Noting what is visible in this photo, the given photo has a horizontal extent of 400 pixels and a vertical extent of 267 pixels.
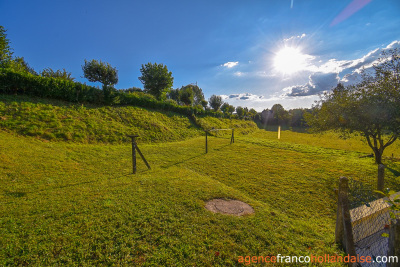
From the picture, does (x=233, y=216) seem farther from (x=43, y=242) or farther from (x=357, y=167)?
(x=357, y=167)

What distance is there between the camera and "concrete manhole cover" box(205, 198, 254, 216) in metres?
5.23

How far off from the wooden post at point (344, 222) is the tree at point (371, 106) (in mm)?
8745

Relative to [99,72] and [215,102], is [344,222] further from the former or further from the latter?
[215,102]

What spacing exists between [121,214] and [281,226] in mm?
4774

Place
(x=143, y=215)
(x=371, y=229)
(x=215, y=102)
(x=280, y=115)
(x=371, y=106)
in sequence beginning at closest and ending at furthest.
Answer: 1. (x=371, y=229)
2. (x=143, y=215)
3. (x=371, y=106)
4. (x=215, y=102)
5. (x=280, y=115)

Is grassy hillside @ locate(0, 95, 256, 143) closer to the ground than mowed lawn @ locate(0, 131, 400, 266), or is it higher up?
higher up

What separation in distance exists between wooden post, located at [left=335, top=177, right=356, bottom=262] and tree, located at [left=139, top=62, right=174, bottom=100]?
3724 cm

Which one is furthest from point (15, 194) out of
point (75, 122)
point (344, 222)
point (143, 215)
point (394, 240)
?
point (75, 122)

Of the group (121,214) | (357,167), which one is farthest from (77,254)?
(357,167)

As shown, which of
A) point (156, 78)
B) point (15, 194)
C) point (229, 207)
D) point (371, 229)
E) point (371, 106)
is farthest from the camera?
point (156, 78)

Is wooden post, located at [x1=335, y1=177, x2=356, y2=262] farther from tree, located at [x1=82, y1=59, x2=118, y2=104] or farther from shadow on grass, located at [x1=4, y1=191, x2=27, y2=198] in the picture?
tree, located at [x1=82, y1=59, x2=118, y2=104]

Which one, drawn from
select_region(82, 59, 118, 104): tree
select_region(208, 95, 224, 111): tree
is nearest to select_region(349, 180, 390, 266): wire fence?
select_region(82, 59, 118, 104): tree

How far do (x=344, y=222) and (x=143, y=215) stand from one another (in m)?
5.18

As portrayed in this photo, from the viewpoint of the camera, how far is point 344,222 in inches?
141
